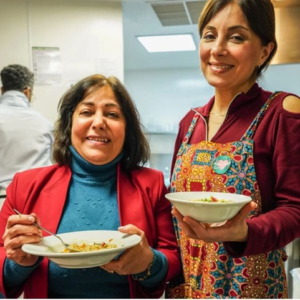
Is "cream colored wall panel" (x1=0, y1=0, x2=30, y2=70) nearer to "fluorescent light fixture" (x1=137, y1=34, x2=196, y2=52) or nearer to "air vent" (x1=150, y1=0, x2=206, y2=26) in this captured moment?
"air vent" (x1=150, y1=0, x2=206, y2=26)

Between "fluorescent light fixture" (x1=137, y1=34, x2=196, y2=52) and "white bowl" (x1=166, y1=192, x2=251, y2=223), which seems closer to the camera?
"white bowl" (x1=166, y1=192, x2=251, y2=223)

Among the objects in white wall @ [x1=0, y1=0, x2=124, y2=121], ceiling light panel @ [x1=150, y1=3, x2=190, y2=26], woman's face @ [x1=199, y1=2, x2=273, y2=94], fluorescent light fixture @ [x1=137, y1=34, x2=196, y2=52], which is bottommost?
woman's face @ [x1=199, y1=2, x2=273, y2=94]

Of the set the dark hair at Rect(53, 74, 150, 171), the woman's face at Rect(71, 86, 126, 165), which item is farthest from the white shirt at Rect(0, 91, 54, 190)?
the woman's face at Rect(71, 86, 126, 165)

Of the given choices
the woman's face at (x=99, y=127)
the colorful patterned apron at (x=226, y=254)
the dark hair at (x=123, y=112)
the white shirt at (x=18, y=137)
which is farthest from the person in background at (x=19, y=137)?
the colorful patterned apron at (x=226, y=254)

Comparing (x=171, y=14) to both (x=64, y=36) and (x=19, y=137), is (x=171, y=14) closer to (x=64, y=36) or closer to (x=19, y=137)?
(x=64, y=36)

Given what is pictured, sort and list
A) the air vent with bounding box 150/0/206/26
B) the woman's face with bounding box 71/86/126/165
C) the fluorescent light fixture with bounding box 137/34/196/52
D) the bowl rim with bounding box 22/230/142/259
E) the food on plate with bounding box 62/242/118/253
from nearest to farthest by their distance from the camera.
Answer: the bowl rim with bounding box 22/230/142/259 → the food on plate with bounding box 62/242/118/253 → the woman's face with bounding box 71/86/126/165 → the air vent with bounding box 150/0/206/26 → the fluorescent light fixture with bounding box 137/34/196/52

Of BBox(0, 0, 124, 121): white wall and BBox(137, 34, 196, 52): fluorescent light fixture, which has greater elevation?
BBox(137, 34, 196, 52): fluorescent light fixture

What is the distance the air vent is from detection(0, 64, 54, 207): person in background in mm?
1509

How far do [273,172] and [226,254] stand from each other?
265mm

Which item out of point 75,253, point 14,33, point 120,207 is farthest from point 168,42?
point 75,253

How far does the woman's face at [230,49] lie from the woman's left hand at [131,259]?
50 centimetres

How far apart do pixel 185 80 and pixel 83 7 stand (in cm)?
290

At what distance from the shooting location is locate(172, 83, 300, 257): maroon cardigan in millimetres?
895

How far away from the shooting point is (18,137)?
238 cm
